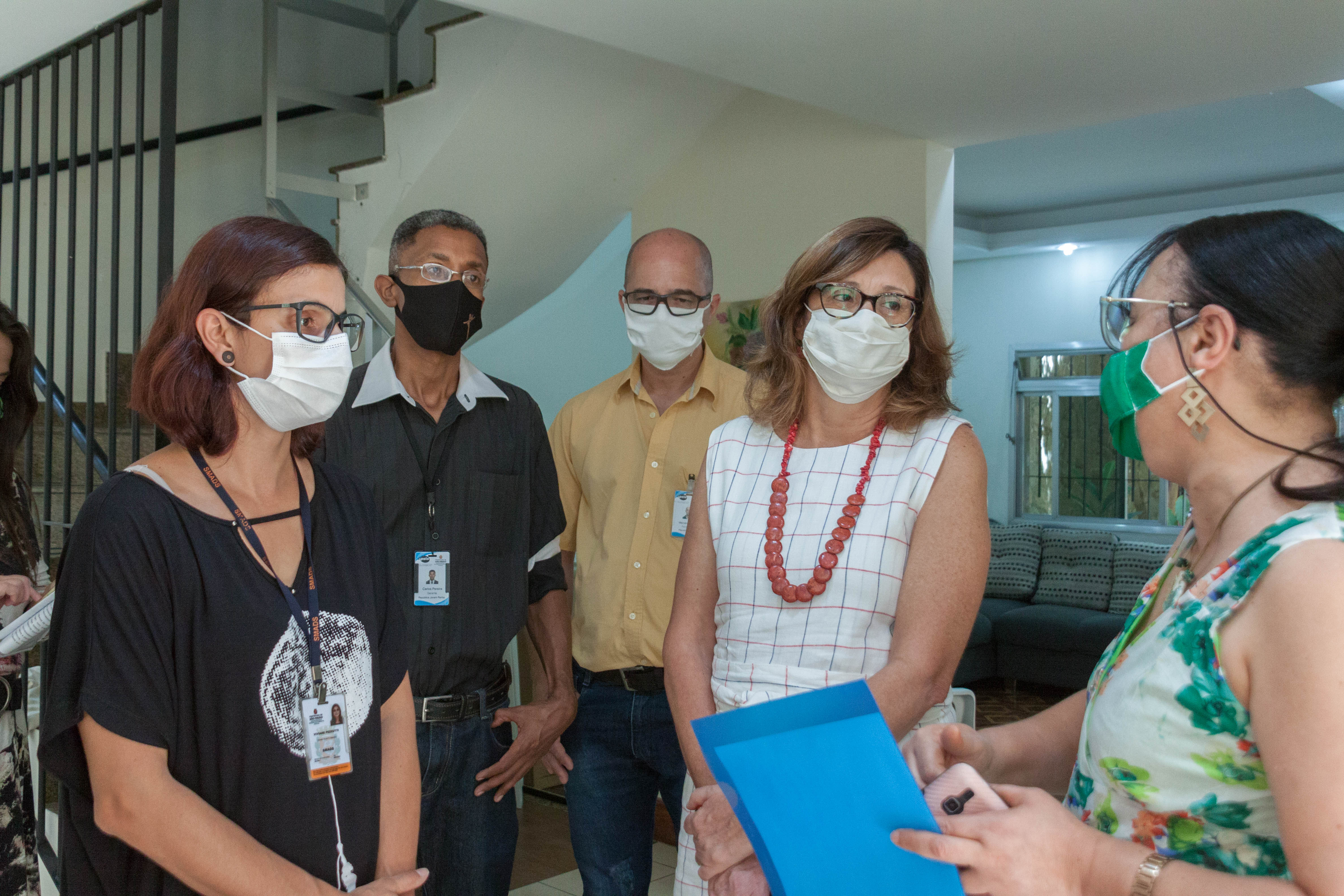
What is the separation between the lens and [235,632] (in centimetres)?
135

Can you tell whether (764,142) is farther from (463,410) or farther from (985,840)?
(985,840)

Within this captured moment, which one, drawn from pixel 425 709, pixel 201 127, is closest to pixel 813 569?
pixel 425 709

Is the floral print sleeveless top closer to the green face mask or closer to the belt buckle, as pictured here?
the green face mask

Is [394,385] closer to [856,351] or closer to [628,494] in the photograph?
[628,494]

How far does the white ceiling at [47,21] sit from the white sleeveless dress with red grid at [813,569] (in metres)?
2.52

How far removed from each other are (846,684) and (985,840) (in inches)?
7.9

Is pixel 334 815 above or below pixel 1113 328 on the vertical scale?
below

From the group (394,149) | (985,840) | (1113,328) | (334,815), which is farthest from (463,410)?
(394,149)

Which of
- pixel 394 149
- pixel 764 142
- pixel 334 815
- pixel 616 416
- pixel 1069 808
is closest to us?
pixel 1069 808

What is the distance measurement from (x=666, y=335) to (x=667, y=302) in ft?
0.25

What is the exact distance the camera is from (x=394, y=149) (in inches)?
177

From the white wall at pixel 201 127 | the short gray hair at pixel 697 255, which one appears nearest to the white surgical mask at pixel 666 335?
the short gray hair at pixel 697 255

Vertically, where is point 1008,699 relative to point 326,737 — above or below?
below

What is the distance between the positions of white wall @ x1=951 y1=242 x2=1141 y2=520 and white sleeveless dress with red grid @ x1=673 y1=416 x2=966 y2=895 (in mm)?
8129
